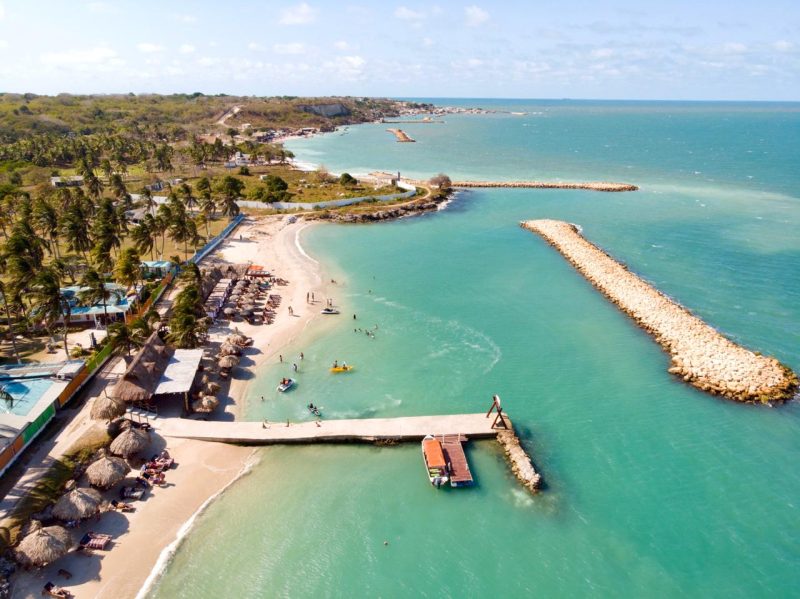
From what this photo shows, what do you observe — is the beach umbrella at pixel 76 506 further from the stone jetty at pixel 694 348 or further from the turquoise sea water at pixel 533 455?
the stone jetty at pixel 694 348

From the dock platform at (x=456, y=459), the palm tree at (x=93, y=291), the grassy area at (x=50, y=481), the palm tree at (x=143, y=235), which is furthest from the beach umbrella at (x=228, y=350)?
the palm tree at (x=143, y=235)

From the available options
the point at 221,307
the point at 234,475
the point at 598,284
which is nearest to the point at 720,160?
the point at 598,284

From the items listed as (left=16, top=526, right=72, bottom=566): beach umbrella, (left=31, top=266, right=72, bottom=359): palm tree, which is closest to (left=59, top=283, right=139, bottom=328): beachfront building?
(left=31, top=266, right=72, bottom=359): palm tree

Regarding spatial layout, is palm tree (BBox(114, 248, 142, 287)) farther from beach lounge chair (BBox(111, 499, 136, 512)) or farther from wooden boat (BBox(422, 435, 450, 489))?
wooden boat (BBox(422, 435, 450, 489))

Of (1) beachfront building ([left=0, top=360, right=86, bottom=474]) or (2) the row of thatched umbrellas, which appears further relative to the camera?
(1) beachfront building ([left=0, top=360, right=86, bottom=474])

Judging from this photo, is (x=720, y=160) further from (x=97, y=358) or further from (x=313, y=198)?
(x=97, y=358)

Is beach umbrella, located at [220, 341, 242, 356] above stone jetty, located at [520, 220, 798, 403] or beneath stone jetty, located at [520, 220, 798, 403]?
above

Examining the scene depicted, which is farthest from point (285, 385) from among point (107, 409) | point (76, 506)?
point (76, 506)
